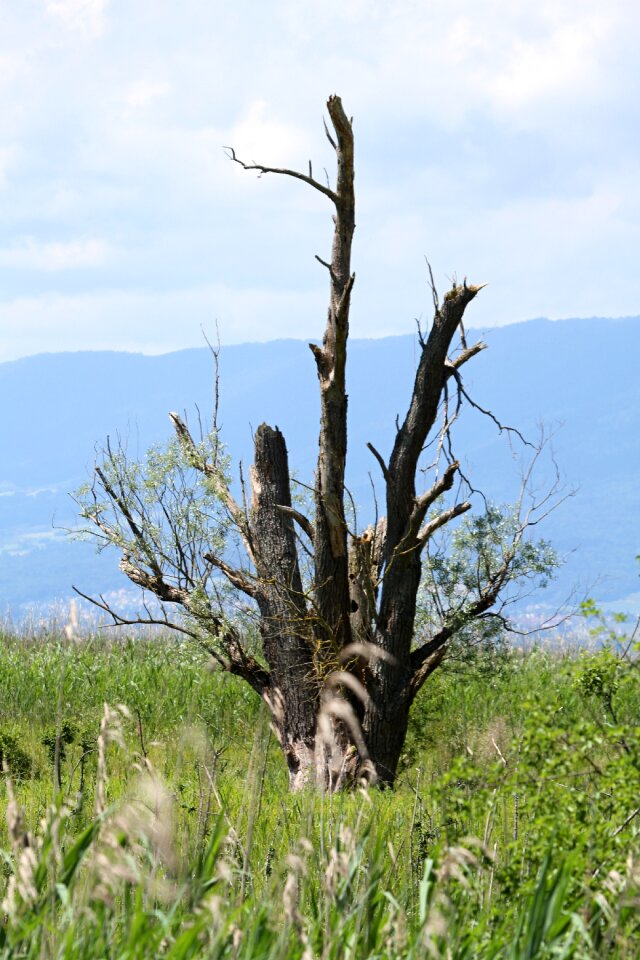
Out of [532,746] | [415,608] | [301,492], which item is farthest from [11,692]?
[532,746]

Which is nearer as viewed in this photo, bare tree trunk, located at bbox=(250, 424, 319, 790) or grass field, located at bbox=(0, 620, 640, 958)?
grass field, located at bbox=(0, 620, 640, 958)

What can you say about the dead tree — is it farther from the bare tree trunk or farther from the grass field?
the grass field

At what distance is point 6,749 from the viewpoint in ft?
40.9

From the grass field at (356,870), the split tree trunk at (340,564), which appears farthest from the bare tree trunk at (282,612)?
the grass field at (356,870)

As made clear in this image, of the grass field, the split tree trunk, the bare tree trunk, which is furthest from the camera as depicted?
the bare tree trunk

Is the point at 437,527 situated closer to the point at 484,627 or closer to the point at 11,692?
the point at 484,627

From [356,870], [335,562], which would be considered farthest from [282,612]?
[356,870]

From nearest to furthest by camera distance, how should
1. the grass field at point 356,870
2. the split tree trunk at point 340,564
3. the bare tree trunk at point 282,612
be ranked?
the grass field at point 356,870 < the split tree trunk at point 340,564 < the bare tree trunk at point 282,612

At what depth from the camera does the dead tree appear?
11.5 meters

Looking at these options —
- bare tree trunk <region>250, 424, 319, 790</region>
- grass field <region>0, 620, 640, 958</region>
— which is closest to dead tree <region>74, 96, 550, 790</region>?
bare tree trunk <region>250, 424, 319, 790</region>

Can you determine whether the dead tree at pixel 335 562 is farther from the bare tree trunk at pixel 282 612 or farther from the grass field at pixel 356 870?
the grass field at pixel 356 870

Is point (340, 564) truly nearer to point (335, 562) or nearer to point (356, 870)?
point (335, 562)

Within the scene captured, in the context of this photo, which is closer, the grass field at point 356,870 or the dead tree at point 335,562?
the grass field at point 356,870

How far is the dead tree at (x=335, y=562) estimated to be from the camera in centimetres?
1154
